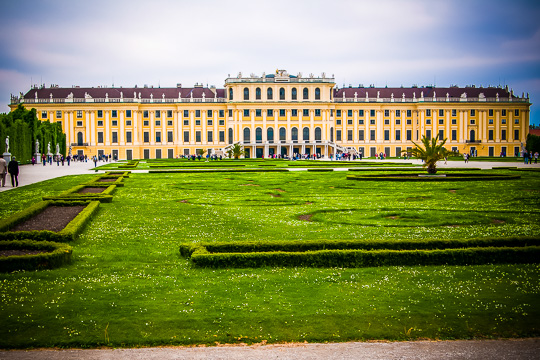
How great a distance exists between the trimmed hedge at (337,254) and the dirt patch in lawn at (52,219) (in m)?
3.85

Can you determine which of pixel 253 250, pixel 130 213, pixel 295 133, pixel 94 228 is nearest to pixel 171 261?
pixel 253 250

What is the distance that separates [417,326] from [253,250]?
11.1ft

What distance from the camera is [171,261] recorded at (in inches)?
328

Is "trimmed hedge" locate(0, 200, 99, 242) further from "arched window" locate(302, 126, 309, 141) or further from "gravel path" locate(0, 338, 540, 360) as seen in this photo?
"arched window" locate(302, 126, 309, 141)

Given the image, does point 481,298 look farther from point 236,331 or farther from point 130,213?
point 130,213

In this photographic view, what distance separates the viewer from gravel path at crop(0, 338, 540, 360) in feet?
16.3

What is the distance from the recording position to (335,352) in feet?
16.7

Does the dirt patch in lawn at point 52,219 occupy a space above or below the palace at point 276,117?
below

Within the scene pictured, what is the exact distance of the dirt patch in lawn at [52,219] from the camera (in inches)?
413

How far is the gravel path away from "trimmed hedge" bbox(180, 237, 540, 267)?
8.76 ft

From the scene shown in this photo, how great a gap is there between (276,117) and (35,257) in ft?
233

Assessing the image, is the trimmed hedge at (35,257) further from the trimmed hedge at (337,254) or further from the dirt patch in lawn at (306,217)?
the dirt patch in lawn at (306,217)

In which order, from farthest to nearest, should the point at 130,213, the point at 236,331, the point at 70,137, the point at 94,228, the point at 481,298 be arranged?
the point at 70,137 < the point at 130,213 < the point at 94,228 < the point at 481,298 < the point at 236,331

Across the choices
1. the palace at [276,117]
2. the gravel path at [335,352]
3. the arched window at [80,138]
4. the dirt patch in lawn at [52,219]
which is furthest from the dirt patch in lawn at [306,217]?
the arched window at [80,138]
